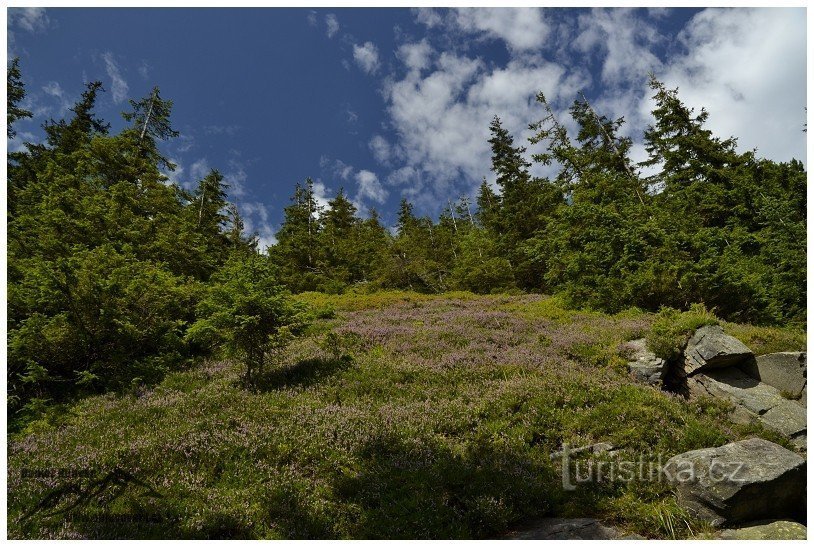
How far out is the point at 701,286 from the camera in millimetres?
14531

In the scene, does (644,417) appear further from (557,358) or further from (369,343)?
(369,343)

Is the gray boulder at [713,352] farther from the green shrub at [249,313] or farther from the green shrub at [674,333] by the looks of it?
the green shrub at [249,313]

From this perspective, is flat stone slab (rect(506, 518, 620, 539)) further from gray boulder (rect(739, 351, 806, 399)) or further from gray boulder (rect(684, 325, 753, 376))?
gray boulder (rect(739, 351, 806, 399))

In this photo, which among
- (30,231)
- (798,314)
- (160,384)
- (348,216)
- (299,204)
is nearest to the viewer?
(160,384)

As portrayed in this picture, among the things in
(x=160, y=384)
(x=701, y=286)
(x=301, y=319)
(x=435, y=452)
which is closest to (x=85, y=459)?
(x=160, y=384)

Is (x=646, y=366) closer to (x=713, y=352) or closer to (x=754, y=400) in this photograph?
(x=713, y=352)

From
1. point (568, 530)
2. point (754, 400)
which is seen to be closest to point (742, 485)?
point (568, 530)

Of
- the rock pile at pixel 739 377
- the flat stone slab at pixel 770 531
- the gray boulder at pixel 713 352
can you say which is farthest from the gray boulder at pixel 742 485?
the gray boulder at pixel 713 352

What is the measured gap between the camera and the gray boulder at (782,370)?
348 inches

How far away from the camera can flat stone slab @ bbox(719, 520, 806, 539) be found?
4.79 metres

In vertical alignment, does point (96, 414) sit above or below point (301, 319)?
below

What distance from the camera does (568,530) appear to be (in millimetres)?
4992

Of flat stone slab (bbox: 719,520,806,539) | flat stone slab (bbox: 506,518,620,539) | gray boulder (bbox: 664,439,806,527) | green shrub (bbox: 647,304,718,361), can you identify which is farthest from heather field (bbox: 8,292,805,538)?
green shrub (bbox: 647,304,718,361)
